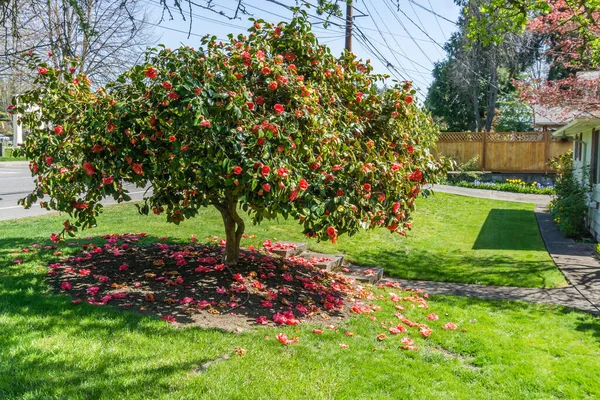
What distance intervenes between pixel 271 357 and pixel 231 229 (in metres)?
2.47

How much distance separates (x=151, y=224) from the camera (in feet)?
32.2

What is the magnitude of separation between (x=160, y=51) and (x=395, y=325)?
3.54 meters

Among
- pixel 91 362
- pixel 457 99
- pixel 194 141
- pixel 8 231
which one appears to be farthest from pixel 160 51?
pixel 457 99

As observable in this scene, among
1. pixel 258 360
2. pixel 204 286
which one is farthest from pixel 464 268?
pixel 258 360

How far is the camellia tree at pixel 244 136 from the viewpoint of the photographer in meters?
4.40

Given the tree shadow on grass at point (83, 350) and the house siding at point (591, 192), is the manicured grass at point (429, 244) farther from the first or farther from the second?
the tree shadow on grass at point (83, 350)

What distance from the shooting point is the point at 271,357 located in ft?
12.7

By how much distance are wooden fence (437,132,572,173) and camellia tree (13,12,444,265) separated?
60.6 feet

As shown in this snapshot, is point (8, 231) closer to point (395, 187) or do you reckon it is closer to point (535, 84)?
point (395, 187)

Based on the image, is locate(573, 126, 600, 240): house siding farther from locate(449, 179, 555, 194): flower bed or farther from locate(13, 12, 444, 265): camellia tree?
locate(13, 12, 444, 265): camellia tree

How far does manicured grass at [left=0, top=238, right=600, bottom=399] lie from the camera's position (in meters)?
3.25

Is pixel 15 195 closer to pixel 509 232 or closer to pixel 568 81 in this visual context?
pixel 509 232

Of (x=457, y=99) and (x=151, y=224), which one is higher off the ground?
(x=457, y=99)

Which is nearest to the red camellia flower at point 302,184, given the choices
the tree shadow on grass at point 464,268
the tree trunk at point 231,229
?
the tree trunk at point 231,229
